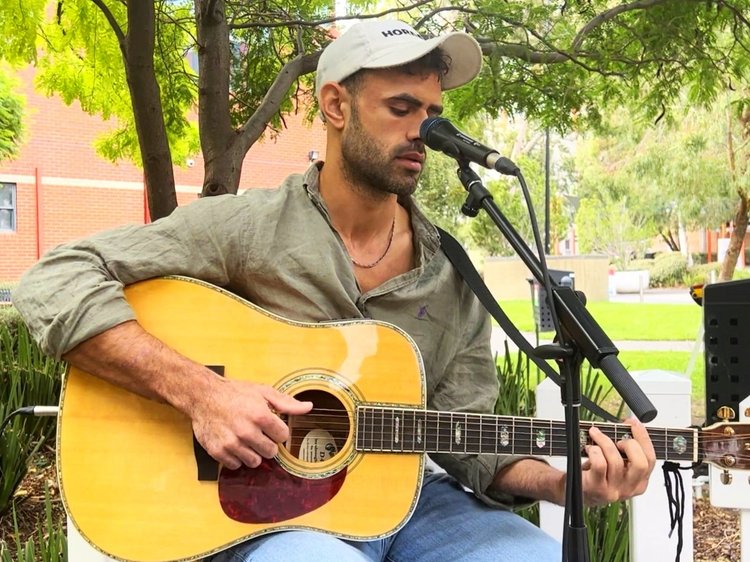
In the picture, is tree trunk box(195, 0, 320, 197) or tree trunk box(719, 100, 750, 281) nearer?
tree trunk box(195, 0, 320, 197)

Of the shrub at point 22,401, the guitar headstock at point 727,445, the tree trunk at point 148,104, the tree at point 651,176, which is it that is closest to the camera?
the guitar headstock at point 727,445

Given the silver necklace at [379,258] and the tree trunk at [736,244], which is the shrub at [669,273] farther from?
the silver necklace at [379,258]

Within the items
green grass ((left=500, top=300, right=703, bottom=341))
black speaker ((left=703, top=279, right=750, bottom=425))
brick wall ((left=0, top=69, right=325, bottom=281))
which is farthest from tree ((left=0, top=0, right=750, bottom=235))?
brick wall ((left=0, top=69, right=325, bottom=281))

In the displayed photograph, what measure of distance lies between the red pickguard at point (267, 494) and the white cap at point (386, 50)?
1.04 m

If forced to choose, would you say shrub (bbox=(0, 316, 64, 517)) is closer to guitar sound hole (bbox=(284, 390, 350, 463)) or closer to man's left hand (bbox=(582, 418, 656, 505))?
guitar sound hole (bbox=(284, 390, 350, 463))

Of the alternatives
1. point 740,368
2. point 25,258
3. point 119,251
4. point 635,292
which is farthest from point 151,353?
point 635,292

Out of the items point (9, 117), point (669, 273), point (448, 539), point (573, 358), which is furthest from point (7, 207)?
point (669, 273)

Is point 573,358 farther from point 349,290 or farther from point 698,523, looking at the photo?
point 698,523

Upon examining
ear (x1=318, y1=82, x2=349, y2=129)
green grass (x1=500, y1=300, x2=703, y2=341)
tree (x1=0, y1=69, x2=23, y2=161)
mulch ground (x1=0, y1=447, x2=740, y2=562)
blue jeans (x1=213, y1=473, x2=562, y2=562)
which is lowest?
mulch ground (x1=0, y1=447, x2=740, y2=562)

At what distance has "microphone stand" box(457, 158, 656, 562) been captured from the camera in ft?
4.13

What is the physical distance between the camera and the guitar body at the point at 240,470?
5.26 feet

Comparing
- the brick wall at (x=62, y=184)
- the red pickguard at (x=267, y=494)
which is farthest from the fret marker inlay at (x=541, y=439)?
the brick wall at (x=62, y=184)

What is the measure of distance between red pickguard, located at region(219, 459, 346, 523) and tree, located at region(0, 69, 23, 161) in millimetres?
10174

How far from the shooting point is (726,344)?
2.07m
